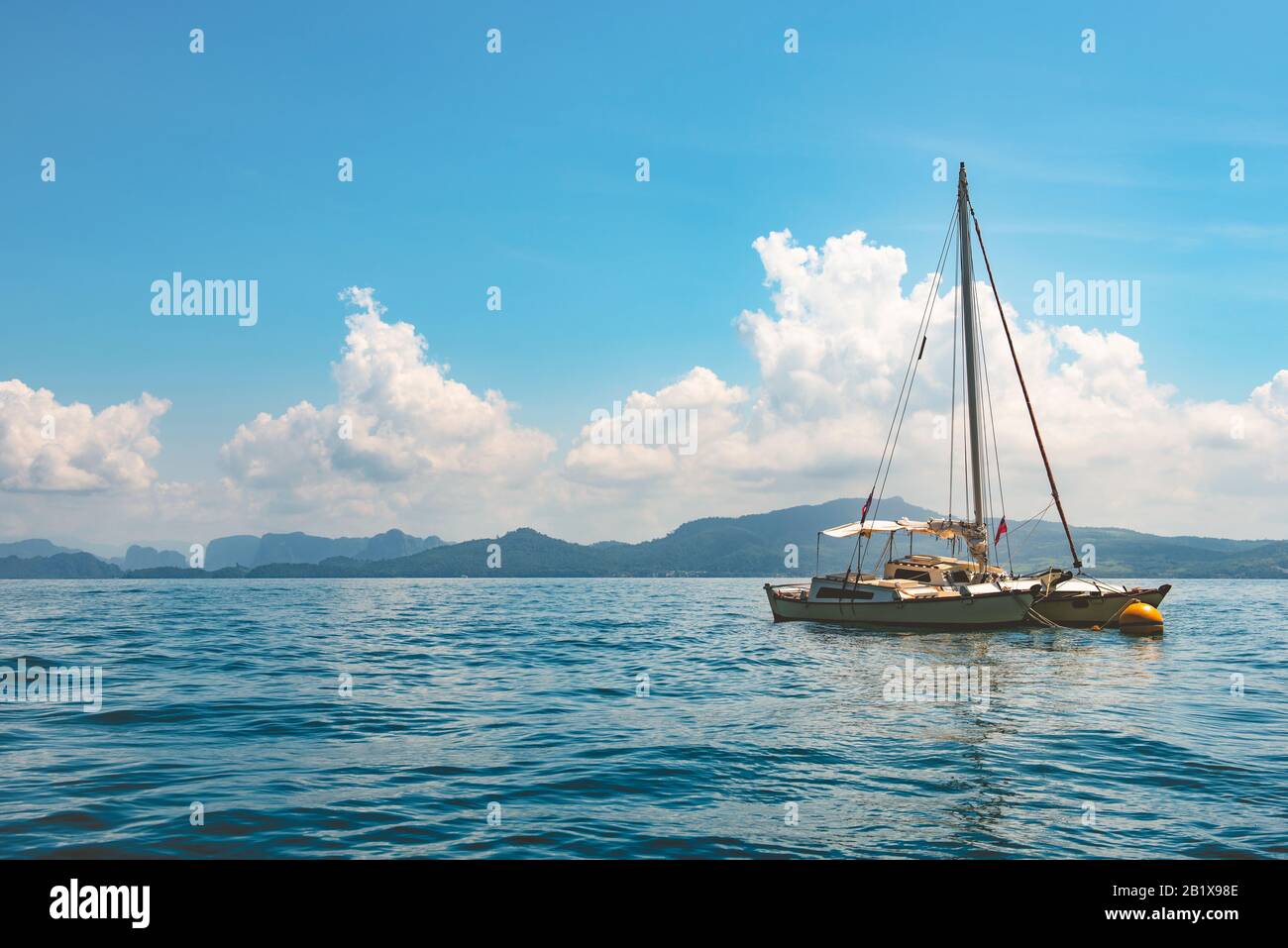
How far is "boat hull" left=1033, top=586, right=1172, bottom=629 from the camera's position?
49094 millimetres

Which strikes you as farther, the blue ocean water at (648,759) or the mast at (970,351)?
the mast at (970,351)

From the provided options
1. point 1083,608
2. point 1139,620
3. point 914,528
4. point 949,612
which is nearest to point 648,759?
point 949,612

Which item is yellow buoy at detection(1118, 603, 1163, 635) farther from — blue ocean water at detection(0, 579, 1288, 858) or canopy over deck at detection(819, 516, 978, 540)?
blue ocean water at detection(0, 579, 1288, 858)

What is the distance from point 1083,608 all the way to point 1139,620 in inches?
117

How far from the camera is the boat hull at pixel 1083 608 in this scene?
161ft

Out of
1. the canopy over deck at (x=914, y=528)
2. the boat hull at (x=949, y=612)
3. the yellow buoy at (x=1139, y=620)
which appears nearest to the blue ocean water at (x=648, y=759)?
the yellow buoy at (x=1139, y=620)

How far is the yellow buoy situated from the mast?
8435mm

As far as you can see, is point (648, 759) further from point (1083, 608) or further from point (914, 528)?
point (914, 528)

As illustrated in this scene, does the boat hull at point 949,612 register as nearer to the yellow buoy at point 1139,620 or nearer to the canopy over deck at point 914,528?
the yellow buoy at point 1139,620

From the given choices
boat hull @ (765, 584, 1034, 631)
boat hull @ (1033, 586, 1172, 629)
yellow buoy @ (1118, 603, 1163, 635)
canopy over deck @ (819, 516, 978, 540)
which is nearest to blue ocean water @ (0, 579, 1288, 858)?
yellow buoy @ (1118, 603, 1163, 635)

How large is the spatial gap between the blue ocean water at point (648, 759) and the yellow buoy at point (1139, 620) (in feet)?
33.9

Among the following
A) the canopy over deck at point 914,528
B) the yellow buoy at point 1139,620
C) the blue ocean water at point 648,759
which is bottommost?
the yellow buoy at point 1139,620

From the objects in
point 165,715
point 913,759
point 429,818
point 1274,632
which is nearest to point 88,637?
point 165,715

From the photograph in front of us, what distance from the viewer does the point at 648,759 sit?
55.3ft
